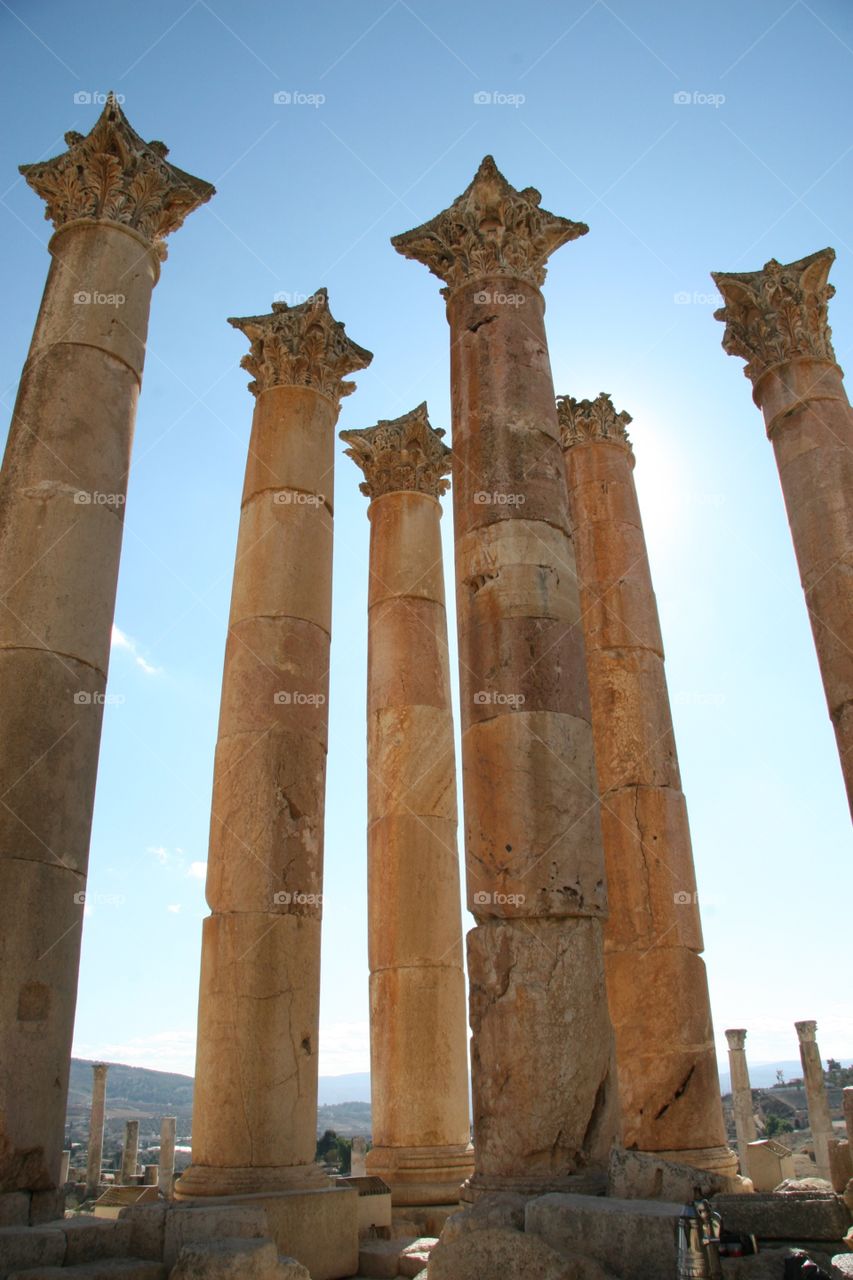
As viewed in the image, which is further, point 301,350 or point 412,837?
point 301,350

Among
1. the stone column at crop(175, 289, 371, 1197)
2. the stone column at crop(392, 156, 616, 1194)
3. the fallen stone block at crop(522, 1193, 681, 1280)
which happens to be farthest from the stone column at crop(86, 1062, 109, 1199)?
the fallen stone block at crop(522, 1193, 681, 1280)

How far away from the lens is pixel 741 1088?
46.2m

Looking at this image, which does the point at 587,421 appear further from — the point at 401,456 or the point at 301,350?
the point at 301,350

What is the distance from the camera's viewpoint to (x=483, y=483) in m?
14.4

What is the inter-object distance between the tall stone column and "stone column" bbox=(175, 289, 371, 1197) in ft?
17.3

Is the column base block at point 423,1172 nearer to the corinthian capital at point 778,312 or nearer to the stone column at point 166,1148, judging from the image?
the corinthian capital at point 778,312

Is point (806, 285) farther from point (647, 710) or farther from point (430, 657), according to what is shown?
point (430, 657)

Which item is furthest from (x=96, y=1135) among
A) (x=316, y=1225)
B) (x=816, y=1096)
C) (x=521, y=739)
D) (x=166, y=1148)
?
(x=521, y=739)

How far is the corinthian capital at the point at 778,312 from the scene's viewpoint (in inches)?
792

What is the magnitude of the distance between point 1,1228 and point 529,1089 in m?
5.53

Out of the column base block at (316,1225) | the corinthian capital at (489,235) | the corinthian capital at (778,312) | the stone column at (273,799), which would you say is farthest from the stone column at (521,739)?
the corinthian capital at (778,312)

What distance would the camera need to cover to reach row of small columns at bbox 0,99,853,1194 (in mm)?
11031

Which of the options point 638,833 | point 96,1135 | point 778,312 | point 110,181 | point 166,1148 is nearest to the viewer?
point 110,181

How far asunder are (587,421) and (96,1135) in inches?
1962
